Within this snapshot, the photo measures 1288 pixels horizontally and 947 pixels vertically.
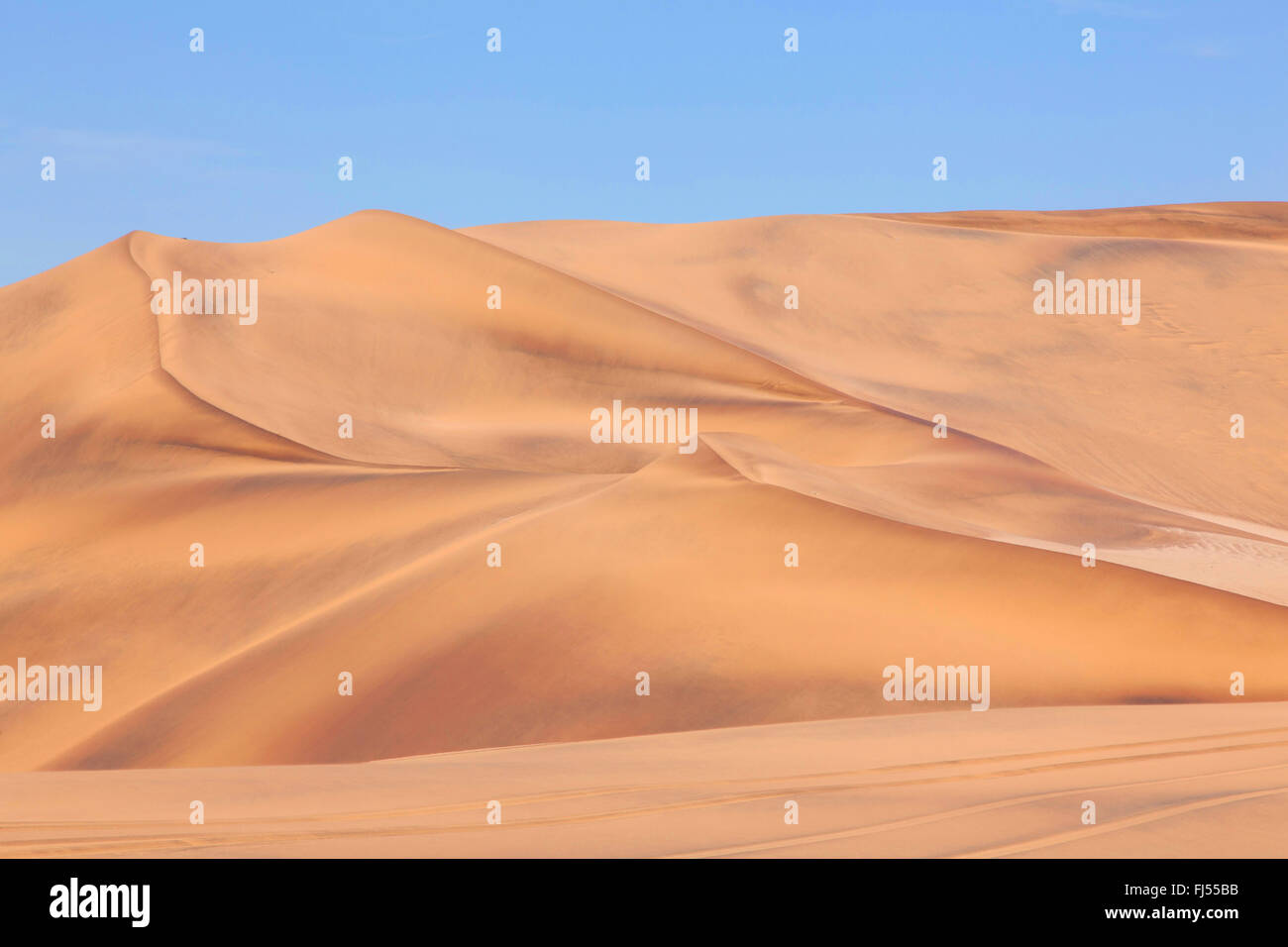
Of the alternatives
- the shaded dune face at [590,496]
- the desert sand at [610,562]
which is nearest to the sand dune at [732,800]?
the desert sand at [610,562]

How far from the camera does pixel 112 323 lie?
79.1ft

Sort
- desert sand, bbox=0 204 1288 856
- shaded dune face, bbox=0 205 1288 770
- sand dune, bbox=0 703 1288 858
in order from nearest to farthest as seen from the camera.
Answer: sand dune, bbox=0 703 1288 858, desert sand, bbox=0 204 1288 856, shaded dune face, bbox=0 205 1288 770

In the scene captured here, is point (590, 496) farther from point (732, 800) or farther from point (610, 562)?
point (732, 800)

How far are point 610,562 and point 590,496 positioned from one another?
1925 millimetres

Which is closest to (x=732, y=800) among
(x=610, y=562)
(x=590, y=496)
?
(x=610, y=562)

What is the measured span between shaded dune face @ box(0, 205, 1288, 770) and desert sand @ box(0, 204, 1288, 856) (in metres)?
0.06

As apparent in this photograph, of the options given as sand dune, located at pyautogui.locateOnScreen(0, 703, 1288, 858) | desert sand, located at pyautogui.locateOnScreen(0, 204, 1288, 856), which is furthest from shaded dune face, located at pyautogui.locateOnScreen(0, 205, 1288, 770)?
sand dune, located at pyautogui.locateOnScreen(0, 703, 1288, 858)

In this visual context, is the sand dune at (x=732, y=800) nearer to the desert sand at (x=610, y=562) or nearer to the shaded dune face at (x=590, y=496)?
the desert sand at (x=610, y=562)

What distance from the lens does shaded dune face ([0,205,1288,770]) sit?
1266cm

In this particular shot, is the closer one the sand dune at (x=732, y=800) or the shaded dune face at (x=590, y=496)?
the sand dune at (x=732, y=800)

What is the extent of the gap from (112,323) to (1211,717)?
19.8 meters

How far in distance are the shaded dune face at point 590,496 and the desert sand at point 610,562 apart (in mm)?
59

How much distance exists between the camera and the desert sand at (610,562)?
24.0 feet

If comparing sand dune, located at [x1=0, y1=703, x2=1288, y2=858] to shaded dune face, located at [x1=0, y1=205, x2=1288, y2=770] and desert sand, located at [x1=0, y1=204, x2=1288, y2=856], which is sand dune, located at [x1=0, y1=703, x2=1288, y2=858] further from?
shaded dune face, located at [x1=0, y1=205, x2=1288, y2=770]
